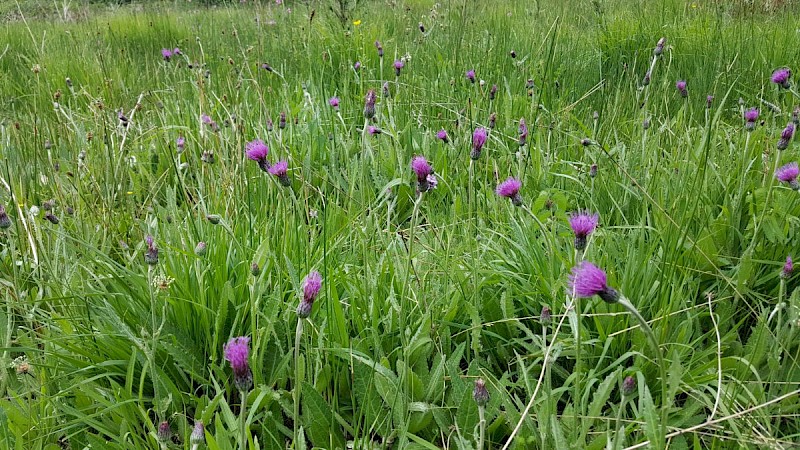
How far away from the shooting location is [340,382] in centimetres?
125

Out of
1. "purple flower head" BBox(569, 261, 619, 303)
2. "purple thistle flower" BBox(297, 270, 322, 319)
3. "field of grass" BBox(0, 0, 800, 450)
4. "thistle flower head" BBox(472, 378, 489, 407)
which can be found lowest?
"field of grass" BBox(0, 0, 800, 450)

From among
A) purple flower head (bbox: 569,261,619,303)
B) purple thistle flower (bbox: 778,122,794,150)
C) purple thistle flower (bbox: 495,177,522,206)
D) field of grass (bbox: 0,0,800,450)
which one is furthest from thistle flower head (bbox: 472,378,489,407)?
purple thistle flower (bbox: 778,122,794,150)

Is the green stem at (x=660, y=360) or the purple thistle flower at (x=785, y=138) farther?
the purple thistle flower at (x=785, y=138)

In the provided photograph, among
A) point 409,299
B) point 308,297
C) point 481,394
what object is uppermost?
point 308,297

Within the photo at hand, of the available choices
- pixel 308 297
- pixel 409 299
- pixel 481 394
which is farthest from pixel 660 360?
pixel 409 299

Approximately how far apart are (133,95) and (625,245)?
9.77ft

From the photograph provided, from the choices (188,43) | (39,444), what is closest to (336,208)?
(39,444)

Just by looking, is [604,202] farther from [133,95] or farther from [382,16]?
[382,16]

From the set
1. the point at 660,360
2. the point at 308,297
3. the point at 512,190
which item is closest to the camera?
the point at 660,360

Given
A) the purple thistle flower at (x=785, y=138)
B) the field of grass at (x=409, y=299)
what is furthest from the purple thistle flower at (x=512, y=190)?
the purple thistle flower at (x=785, y=138)

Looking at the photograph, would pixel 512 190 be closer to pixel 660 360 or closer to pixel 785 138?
pixel 660 360

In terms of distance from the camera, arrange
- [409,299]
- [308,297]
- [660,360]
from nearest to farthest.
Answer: [660,360]
[308,297]
[409,299]

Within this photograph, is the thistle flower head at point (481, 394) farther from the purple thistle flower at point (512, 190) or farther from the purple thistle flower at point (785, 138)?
the purple thistle flower at point (785, 138)

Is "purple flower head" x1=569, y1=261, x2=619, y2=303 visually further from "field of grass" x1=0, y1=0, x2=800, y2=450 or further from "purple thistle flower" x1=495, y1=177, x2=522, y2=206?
"purple thistle flower" x1=495, y1=177, x2=522, y2=206
